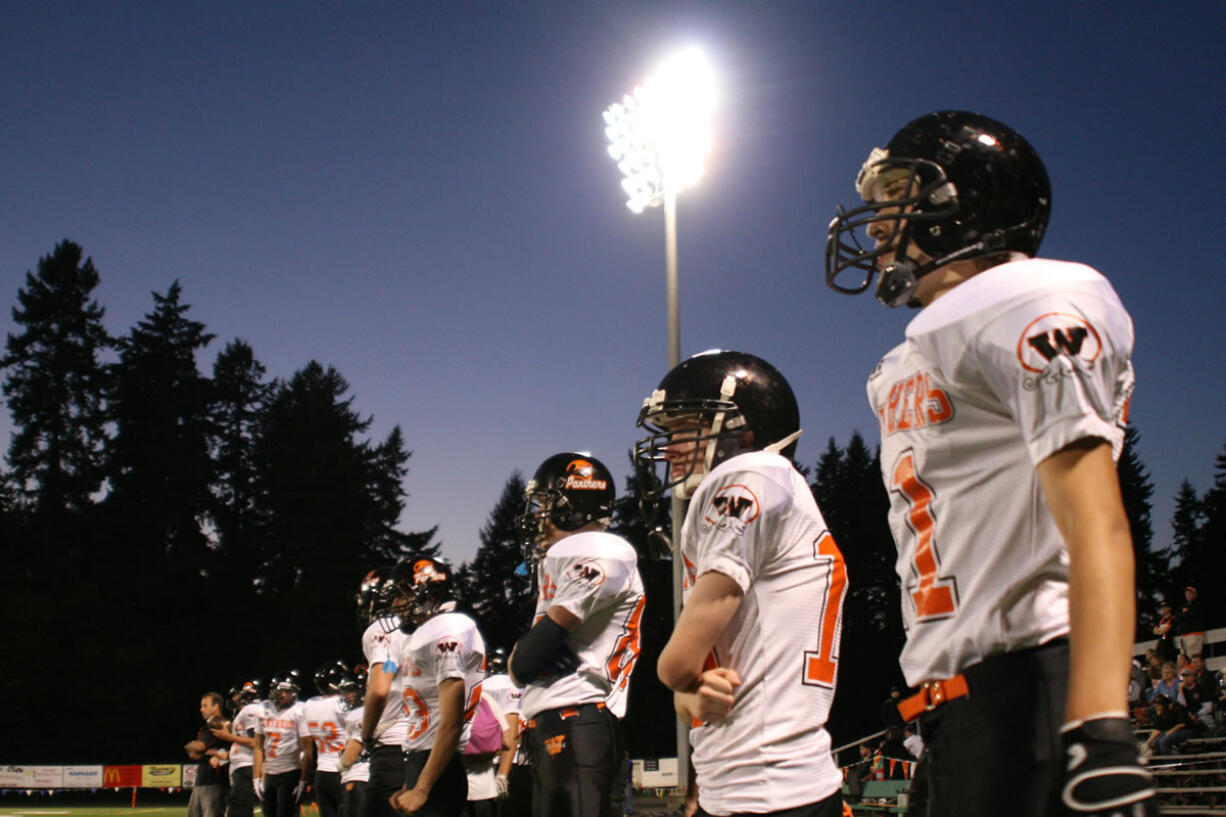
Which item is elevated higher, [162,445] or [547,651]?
[162,445]

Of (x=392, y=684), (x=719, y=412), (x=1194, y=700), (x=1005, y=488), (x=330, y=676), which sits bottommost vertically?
(x=1194, y=700)

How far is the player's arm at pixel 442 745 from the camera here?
6.64 m

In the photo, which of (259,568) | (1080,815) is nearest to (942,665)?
(1080,815)

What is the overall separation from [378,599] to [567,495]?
3206 mm

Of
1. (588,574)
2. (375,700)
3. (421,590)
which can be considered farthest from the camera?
(421,590)

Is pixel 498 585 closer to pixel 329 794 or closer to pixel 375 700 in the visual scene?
pixel 329 794

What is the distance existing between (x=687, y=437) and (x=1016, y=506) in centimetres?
202

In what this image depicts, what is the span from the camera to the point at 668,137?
17688 mm

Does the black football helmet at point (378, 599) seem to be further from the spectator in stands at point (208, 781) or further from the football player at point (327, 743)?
the spectator in stands at point (208, 781)

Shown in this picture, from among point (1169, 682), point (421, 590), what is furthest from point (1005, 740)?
point (1169, 682)

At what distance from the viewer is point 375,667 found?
847cm

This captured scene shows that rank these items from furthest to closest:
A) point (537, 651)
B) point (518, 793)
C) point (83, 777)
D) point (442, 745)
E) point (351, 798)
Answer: point (83, 777) < point (351, 798) < point (518, 793) < point (442, 745) < point (537, 651)

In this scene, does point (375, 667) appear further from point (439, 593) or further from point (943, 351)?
point (943, 351)

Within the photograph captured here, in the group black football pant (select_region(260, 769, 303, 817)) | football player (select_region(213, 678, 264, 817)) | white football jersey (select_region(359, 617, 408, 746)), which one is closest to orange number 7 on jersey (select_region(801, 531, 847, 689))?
white football jersey (select_region(359, 617, 408, 746))
